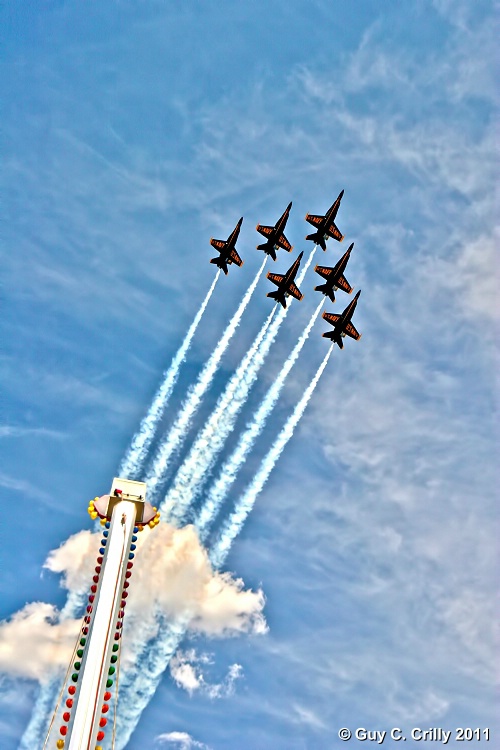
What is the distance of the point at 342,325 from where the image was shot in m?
148

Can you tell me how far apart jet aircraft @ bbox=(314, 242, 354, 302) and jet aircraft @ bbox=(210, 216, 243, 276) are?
55.5ft

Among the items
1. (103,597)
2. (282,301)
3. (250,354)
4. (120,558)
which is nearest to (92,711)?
(103,597)

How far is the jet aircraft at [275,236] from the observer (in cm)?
14762

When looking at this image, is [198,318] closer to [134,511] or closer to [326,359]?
[326,359]

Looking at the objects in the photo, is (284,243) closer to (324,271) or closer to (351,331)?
(324,271)

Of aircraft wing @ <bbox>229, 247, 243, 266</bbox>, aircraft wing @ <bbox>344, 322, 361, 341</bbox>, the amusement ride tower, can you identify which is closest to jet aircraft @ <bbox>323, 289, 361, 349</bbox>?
aircraft wing @ <bbox>344, 322, 361, 341</bbox>

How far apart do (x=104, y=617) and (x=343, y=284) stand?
265ft

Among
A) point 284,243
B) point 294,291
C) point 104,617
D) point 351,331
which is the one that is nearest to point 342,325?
point 351,331

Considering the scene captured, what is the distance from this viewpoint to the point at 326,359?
478ft

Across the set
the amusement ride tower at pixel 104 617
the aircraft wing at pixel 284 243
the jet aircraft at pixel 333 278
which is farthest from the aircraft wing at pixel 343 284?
the amusement ride tower at pixel 104 617

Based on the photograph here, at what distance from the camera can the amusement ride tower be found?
9456 cm

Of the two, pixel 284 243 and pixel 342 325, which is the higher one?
pixel 284 243

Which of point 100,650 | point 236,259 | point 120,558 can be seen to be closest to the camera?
point 100,650

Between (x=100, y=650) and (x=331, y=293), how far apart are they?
82.0 meters
